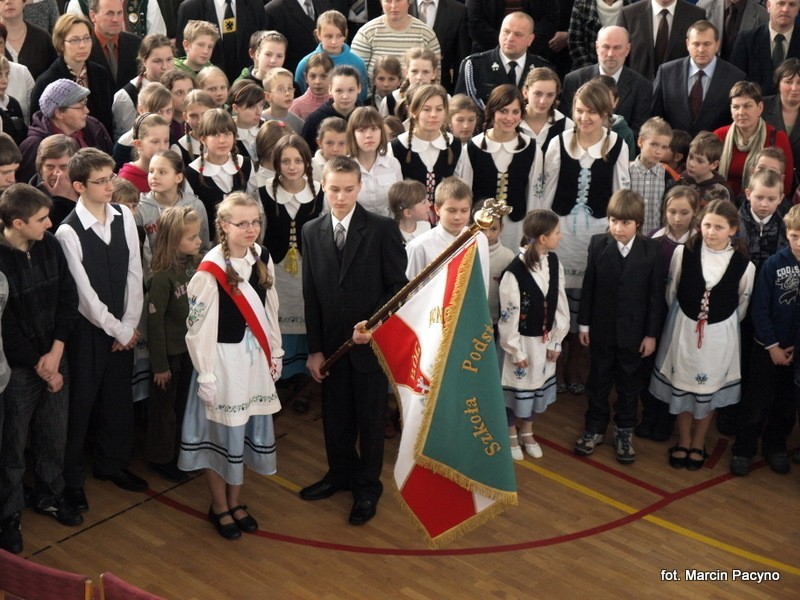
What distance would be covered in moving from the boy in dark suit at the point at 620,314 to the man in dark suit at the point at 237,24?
3.51 metres

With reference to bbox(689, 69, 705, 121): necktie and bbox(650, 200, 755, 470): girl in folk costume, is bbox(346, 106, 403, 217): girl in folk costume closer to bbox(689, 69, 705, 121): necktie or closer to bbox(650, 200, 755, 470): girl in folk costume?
bbox(650, 200, 755, 470): girl in folk costume

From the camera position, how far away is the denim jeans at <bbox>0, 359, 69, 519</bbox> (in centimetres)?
557

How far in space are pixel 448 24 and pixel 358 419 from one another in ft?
14.3

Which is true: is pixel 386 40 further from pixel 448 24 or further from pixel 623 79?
pixel 623 79

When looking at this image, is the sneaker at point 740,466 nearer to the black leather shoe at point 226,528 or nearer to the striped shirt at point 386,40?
the black leather shoe at point 226,528

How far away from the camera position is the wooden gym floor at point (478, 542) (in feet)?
18.3

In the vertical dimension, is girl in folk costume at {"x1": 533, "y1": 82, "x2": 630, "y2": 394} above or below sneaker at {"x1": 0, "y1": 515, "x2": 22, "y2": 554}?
above

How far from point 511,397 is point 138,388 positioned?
2055 mm

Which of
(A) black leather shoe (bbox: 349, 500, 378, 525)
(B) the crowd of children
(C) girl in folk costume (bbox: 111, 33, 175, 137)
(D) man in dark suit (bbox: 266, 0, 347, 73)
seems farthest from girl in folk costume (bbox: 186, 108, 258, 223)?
(D) man in dark suit (bbox: 266, 0, 347, 73)

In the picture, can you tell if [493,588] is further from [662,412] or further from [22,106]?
[22,106]

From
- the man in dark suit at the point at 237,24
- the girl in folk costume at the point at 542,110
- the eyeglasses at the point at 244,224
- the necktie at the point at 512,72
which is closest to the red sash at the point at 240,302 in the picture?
the eyeglasses at the point at 244,224

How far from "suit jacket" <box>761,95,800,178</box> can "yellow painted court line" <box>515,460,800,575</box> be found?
2991 mm

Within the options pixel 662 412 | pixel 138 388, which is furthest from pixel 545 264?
pixel 138 388

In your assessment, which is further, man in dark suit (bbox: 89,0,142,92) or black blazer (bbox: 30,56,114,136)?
man in dark suit (bbox: 89,0,142,92)
